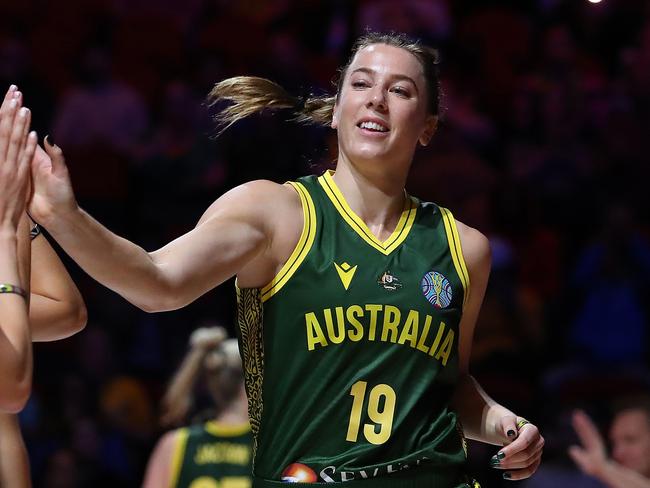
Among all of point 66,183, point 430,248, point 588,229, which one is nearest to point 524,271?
point 588,229

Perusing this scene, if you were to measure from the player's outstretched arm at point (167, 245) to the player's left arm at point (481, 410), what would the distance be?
601 millimetres

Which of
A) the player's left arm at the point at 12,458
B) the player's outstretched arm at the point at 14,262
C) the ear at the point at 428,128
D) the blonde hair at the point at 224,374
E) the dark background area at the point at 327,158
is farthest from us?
the dark background area at the point at 327,158

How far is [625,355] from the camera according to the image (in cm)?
722

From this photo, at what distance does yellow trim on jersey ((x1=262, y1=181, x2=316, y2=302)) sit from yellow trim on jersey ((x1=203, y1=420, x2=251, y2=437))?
2.57 meters

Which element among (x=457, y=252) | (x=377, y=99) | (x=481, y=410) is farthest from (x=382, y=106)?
(x=481, y=410)

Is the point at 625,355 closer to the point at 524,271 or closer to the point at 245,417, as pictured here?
the point at 524,271

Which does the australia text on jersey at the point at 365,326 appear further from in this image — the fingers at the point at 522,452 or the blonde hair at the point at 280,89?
the blonde hair at the point at 280,89

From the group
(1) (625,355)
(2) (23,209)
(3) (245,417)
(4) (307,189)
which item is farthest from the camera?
(1) (625,355)

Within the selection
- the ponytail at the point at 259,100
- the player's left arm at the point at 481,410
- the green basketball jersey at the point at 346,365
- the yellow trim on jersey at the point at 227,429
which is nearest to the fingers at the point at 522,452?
the player's left arm at the point at 481,410

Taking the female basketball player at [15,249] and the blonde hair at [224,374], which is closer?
the female basketball player at [15,249]

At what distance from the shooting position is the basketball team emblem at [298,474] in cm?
327

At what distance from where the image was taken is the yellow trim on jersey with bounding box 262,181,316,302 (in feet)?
10.9

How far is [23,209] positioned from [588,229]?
220 inches

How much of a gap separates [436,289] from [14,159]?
1305 mm
